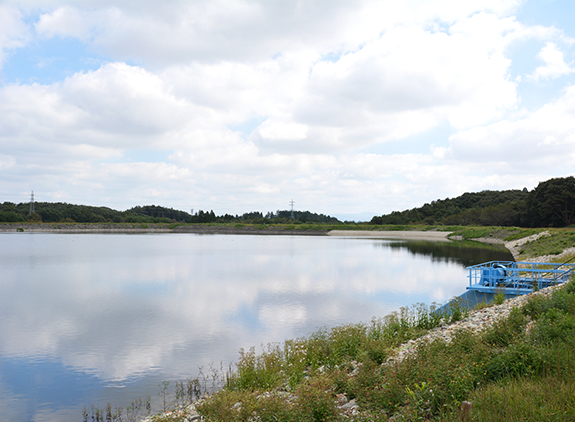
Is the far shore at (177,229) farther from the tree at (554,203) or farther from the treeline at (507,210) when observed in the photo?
the tree at (554,203)

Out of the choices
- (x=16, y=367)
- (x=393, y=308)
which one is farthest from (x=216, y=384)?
(x=393, y=308)

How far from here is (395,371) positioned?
6.44 meters

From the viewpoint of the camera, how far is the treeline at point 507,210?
223 ft

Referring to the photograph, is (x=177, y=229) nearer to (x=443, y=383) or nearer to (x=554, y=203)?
(x=554, y=203)

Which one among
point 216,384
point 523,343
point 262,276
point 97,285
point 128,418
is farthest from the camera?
point 262,276

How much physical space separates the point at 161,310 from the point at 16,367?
6.49m

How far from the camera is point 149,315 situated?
15484mm

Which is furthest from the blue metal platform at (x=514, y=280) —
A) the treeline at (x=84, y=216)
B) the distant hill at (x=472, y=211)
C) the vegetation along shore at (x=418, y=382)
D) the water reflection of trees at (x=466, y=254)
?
the treeline at (x=84, y=216)

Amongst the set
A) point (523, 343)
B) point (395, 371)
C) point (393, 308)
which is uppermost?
point (523, 343)

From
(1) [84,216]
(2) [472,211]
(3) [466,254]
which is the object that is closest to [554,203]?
(2) [472,211]

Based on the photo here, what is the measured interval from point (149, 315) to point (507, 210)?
90.6 m

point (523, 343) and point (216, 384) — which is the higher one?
point (523, 343)

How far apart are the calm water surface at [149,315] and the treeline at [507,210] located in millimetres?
52741

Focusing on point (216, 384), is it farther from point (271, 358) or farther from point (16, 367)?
point (16, 367)
